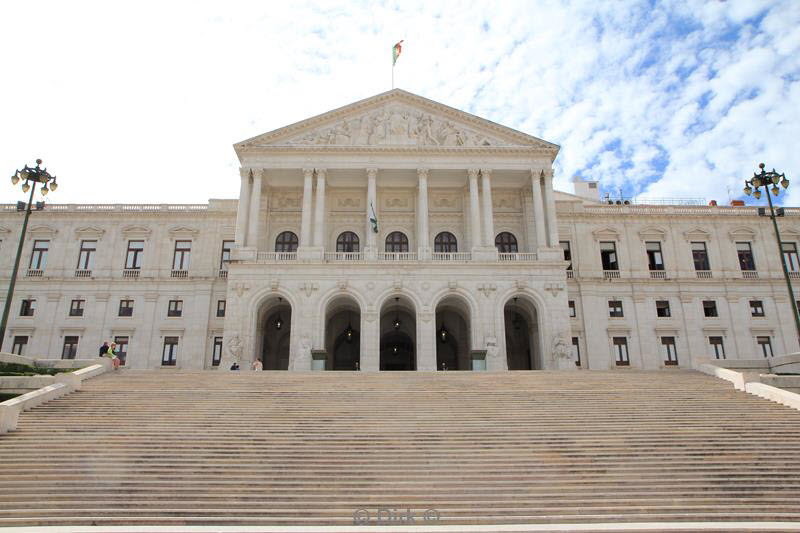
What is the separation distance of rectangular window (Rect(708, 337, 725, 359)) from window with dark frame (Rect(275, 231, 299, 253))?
30891 millimetres

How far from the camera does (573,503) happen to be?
13.4 meters

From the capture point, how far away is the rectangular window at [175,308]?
43312mm

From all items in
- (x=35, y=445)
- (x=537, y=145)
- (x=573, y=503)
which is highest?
(x=537, y=145)

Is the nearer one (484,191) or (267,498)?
(267,498)

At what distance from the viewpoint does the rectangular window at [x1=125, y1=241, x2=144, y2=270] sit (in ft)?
147

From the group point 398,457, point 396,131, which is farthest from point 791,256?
point 398,457

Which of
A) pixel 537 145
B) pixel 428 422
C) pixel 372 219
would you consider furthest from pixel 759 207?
pixel 428 422

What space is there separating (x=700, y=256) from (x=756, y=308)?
532cm

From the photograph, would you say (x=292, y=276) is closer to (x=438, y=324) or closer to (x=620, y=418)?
(x=438, y=324)

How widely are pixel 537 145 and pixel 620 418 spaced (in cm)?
2537

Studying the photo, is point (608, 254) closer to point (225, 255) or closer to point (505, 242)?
point (505, 242)

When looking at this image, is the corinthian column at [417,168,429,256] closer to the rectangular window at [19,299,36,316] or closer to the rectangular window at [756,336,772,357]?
the rectangular window at [756,336,772,357]

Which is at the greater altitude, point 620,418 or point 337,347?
point 337,347

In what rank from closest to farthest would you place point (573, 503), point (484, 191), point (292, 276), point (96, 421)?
1. point (573, 503)
2. point (96, 421)
3. point (292, 276)
4. point (484, 191)
